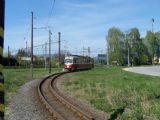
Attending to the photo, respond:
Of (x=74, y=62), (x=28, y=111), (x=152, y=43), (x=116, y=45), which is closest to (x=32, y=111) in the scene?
(x=28, y=111)

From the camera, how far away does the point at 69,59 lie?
7806 cm

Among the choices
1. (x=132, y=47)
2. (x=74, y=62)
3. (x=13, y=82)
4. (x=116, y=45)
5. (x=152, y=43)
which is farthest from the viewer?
(x=152, y=43)

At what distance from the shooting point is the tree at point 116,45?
16762 centimetres


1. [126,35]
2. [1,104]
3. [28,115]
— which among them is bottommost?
[28,115]

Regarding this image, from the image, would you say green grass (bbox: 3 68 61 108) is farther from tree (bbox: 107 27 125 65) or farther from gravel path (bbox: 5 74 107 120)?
tree (bbox: 107 27 125 65)

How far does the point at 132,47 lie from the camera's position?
179 meters

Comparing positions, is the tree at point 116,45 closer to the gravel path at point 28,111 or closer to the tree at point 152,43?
the tree at point 152,43

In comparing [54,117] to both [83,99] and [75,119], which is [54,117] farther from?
[83,99]

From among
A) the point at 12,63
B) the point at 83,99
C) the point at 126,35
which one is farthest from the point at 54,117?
the point at 126,35

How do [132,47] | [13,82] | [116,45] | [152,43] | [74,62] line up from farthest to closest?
1. [152,43]
2. [132,47]
3. [116,45]
4. [74,62]
5. [13,82]

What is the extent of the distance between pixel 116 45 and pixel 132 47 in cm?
1005

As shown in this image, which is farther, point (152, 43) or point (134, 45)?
point (152, 43)

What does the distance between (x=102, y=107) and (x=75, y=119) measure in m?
3.43

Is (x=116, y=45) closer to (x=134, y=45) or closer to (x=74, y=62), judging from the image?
(x=134, y=45)
